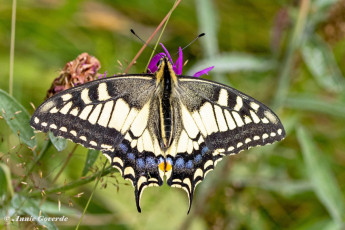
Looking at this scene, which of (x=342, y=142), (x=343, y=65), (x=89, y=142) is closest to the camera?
(x=89, y=142)

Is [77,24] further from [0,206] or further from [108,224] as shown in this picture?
[0,206]

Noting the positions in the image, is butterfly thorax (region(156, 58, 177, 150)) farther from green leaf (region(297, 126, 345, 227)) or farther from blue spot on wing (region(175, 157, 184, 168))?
green leaf (region(297, 126, 345, 227))

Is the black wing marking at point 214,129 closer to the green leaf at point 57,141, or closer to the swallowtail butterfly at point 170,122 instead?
the swallowtail butterfly at point 170,122

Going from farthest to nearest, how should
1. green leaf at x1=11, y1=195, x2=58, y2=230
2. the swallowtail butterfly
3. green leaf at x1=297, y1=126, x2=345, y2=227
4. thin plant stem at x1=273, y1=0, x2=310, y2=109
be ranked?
1. thin plant stem at x1=273, y1=0, x2=310, y2=109
2. green leaf at x1=297, y1=126, x2=345, y2=227
3. the swallowtail butterfly
4. green leaf at x1=11, y1=195, x2=58, y2=230

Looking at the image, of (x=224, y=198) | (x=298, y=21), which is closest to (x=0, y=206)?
(x=224, y=198)

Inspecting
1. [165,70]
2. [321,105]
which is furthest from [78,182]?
[321,105]

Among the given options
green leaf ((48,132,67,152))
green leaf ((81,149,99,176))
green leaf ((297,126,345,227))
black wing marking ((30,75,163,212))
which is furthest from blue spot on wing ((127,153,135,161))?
green leaf ((297,126,345,227))

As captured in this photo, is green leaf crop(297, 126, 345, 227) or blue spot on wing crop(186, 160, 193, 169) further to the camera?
green leaf crop(297, 126, 345, 227)
